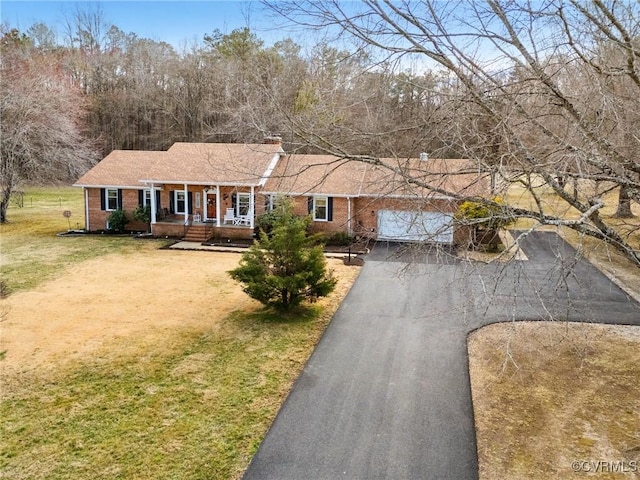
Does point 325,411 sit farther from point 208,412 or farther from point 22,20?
point 22,20

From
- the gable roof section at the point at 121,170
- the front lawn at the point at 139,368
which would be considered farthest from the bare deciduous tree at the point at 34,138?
the front lawn at the point at 139,368

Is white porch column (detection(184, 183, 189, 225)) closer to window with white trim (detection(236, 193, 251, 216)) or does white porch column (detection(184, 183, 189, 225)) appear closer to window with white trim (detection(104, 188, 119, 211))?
window with white trim (detection(236, 193, 251, 216))

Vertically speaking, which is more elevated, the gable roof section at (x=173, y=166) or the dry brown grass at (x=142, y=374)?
the gable roof section at (x=173, y=166)

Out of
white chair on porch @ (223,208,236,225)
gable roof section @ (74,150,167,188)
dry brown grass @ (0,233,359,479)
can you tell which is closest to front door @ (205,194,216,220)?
white chair on porch @ (223,208,236,225)

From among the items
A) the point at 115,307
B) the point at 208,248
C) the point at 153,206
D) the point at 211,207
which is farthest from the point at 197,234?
the point at 115,307

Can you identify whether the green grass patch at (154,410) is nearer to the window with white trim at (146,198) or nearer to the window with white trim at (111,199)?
the window with white trim at (146,198)

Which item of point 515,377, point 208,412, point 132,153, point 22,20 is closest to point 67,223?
point 132,153

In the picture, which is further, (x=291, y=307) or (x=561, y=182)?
(x=291, y=307)
